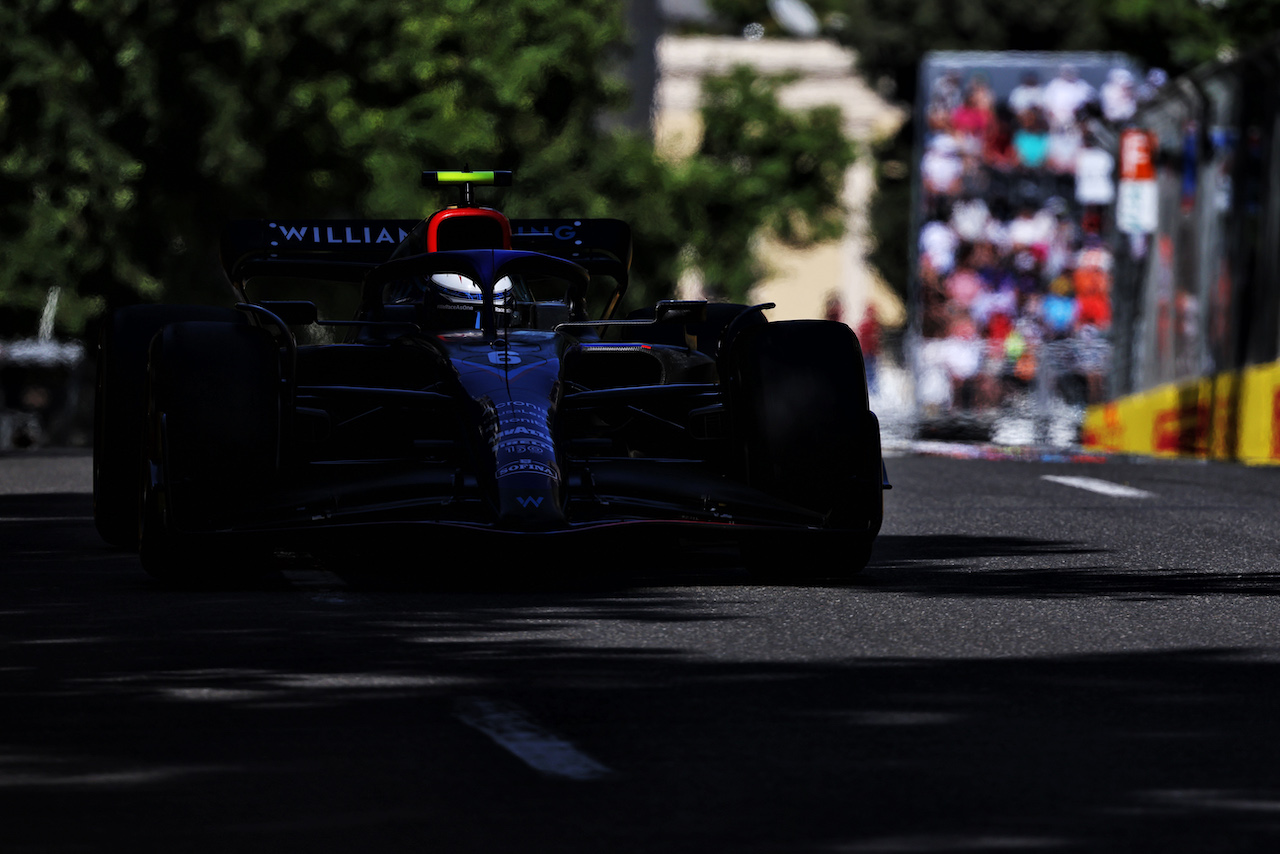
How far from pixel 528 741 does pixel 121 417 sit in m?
Result: 5.13

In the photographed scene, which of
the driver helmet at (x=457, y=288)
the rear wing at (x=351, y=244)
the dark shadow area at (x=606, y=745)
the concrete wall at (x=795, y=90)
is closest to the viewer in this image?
the dark shadow area at (x=606, y=745)

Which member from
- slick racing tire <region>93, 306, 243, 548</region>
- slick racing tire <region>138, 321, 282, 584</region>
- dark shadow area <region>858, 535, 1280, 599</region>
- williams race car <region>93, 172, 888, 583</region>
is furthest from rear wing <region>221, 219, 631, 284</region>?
slick racing tire <region>138, 321, 282, 584</region>

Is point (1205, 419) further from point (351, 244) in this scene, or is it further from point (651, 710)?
point (651, 710)

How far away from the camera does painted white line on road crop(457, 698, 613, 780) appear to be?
569 cm

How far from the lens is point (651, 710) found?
6465mm

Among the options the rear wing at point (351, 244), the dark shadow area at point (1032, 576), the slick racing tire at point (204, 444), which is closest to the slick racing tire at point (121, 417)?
the slick racing tire at point (204, 444)

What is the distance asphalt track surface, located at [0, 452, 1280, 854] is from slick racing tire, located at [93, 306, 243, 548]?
65 centimetres

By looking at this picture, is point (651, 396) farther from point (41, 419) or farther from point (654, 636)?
point (41, 419)

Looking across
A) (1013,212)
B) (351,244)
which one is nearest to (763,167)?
(1013,212)

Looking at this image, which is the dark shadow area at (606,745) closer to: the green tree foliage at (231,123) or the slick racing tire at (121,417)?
the slick racing tire at (121,417)

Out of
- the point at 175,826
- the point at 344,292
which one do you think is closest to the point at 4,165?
the point at 344,292

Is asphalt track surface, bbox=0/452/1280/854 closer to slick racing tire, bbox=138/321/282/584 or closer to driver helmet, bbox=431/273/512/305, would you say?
slick racing tire, bbox=138/321/282/584

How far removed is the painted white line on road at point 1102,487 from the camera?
14805 millimetres

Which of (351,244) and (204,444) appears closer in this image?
(204,444)
